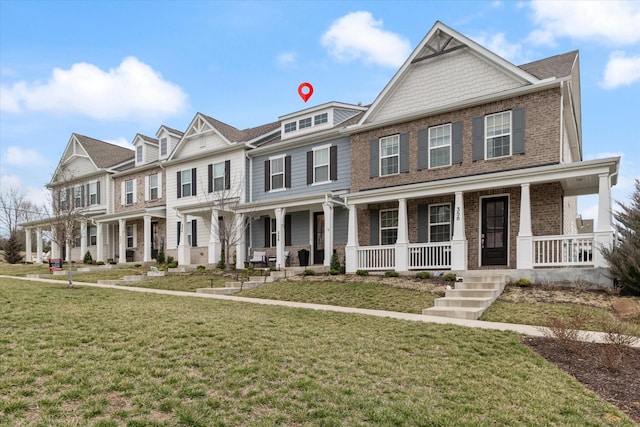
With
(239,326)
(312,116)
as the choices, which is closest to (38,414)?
(239,326)

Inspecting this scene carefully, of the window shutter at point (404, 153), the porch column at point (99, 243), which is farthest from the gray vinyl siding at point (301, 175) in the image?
the porch column at point (99, 243)

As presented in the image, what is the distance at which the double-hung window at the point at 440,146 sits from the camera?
1516 cm

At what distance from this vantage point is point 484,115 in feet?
47.1

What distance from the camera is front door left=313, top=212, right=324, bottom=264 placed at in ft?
60.2

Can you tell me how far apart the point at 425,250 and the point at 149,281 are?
1116 cm

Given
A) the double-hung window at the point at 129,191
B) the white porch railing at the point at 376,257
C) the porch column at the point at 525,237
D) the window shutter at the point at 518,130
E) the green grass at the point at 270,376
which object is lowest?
the green grass at the point at 270,376

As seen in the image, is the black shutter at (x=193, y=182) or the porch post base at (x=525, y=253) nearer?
the porch post base at (x=525, y=253)

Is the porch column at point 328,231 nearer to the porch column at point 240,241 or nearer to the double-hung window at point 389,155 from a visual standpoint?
the double-hung window at point 389,155

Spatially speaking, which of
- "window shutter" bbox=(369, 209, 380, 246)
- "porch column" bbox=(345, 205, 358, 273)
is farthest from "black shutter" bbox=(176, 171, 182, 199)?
"window shutter" bbox=(369, 209, 380, 246)

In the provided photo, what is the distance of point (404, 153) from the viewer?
16109 millimetres

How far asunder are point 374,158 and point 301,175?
3.80 metres

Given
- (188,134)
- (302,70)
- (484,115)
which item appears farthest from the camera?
(188,134)

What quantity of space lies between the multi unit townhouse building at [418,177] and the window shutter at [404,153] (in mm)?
38

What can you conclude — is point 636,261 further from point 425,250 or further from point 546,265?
point 425,250
